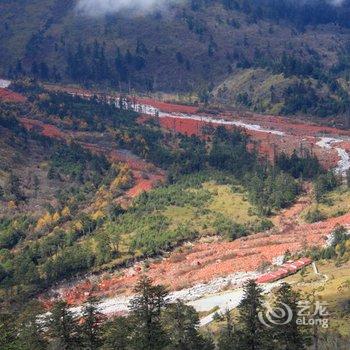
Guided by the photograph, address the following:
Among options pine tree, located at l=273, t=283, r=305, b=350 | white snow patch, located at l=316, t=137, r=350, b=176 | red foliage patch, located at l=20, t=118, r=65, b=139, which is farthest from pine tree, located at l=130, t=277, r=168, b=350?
red foliage patch, located at l=20, t=118, r=65, b=139

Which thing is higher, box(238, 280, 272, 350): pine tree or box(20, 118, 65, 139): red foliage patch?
box(238, 280, 272, 350): pine tree

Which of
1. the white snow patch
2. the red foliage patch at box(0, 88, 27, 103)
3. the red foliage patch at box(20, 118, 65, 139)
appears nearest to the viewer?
the white snow patch

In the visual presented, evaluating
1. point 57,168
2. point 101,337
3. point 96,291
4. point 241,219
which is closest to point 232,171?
point 241,219

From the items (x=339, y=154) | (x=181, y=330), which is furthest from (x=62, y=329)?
(x=339, y=154)

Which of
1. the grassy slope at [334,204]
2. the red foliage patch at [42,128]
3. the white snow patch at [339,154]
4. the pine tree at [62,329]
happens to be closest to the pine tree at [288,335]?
the pine tree at [62,329]

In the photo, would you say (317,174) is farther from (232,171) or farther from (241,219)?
(241,219)

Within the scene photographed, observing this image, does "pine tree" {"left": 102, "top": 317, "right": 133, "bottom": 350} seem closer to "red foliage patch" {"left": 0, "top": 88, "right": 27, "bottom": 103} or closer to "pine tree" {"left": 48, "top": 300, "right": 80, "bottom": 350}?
"pine tree" {"left": 48, "top": 300, "right": 80, "bottom": 350}

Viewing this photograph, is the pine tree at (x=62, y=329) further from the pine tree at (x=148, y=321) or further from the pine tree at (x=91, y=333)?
the pine tree at (x=148, y=321)

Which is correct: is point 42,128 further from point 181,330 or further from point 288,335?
point 288,335
